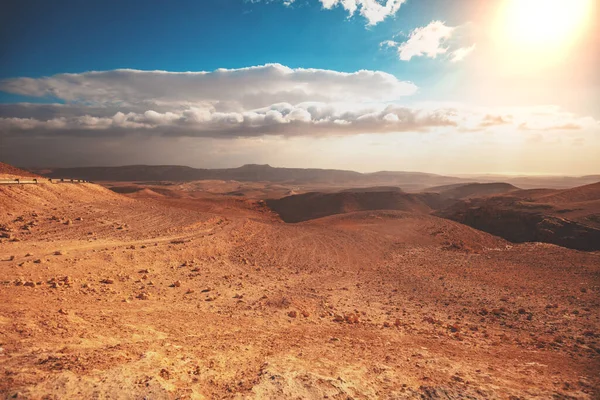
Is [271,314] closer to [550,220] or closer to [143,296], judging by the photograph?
[143,296]

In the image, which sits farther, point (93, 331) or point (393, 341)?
point (393, 341)

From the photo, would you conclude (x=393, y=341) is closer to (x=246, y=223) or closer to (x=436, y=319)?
(x=436, y=319)

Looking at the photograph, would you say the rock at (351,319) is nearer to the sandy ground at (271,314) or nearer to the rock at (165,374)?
the sandy ground at (271,314)

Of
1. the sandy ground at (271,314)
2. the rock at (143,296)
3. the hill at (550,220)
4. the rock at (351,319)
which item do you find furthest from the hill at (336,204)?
the rock at (351,319)

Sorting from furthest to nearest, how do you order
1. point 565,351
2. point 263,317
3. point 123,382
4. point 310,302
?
1. point 310,302
2. point 263,317
3. point 565,351
4. point 123,382

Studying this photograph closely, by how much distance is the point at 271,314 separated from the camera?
8.96 m

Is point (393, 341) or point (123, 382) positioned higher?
point (123, 382)

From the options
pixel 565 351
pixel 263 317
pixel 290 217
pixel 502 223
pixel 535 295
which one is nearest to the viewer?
pixel 565 351

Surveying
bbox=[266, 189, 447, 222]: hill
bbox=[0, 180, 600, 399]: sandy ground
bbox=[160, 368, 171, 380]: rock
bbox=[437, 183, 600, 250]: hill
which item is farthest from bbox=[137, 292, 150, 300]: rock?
bbox=[266, 189, 447, 222]: hill

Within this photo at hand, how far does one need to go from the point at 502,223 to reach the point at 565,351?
1114 inches

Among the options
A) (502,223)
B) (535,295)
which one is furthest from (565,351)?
(502,223)

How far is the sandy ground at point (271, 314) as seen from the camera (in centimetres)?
487

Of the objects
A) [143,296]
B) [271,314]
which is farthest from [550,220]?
[143,296]

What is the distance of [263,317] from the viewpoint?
28.5 feet
